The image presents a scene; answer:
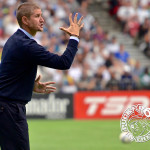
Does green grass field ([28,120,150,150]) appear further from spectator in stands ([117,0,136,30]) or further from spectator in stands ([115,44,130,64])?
spectator in stands ([117,0,136,30])

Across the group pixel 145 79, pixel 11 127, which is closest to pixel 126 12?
pixel 145 79

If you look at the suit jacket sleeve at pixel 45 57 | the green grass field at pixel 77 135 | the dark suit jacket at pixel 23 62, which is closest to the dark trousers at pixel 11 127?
the dark suit jacket at pixel 23 62

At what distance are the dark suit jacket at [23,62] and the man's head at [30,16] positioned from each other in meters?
0.16

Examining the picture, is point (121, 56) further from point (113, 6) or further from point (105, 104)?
point (113, 6)

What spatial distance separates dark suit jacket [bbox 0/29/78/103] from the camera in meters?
5.61

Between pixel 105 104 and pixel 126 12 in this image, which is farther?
pixel 126 12

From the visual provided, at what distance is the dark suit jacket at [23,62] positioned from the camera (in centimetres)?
561

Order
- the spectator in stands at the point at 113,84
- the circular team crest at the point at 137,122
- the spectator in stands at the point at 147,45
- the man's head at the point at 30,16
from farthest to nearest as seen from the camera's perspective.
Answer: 1. the spectator in stands at the point at 147,45
2. the spectator in stands at the point at 113,84
3. the circular team crest at the point at 137,122
4. the man's head at the point at 30,16

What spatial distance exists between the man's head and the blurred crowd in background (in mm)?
11542

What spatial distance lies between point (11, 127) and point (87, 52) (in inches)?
554

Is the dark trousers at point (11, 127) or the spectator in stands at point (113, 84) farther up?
the dark trousers at point (11, 127)

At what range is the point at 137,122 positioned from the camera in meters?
6.50

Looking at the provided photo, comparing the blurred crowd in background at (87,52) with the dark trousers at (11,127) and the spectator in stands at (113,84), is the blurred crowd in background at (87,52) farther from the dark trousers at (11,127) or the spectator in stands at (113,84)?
the dark trousers at (11,127)

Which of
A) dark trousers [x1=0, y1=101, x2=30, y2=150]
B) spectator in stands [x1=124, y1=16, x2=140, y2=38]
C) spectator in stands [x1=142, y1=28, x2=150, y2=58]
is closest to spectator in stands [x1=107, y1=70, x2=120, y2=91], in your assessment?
spectator in stands [x1=142, y1=28, x2=150, y2=58]
